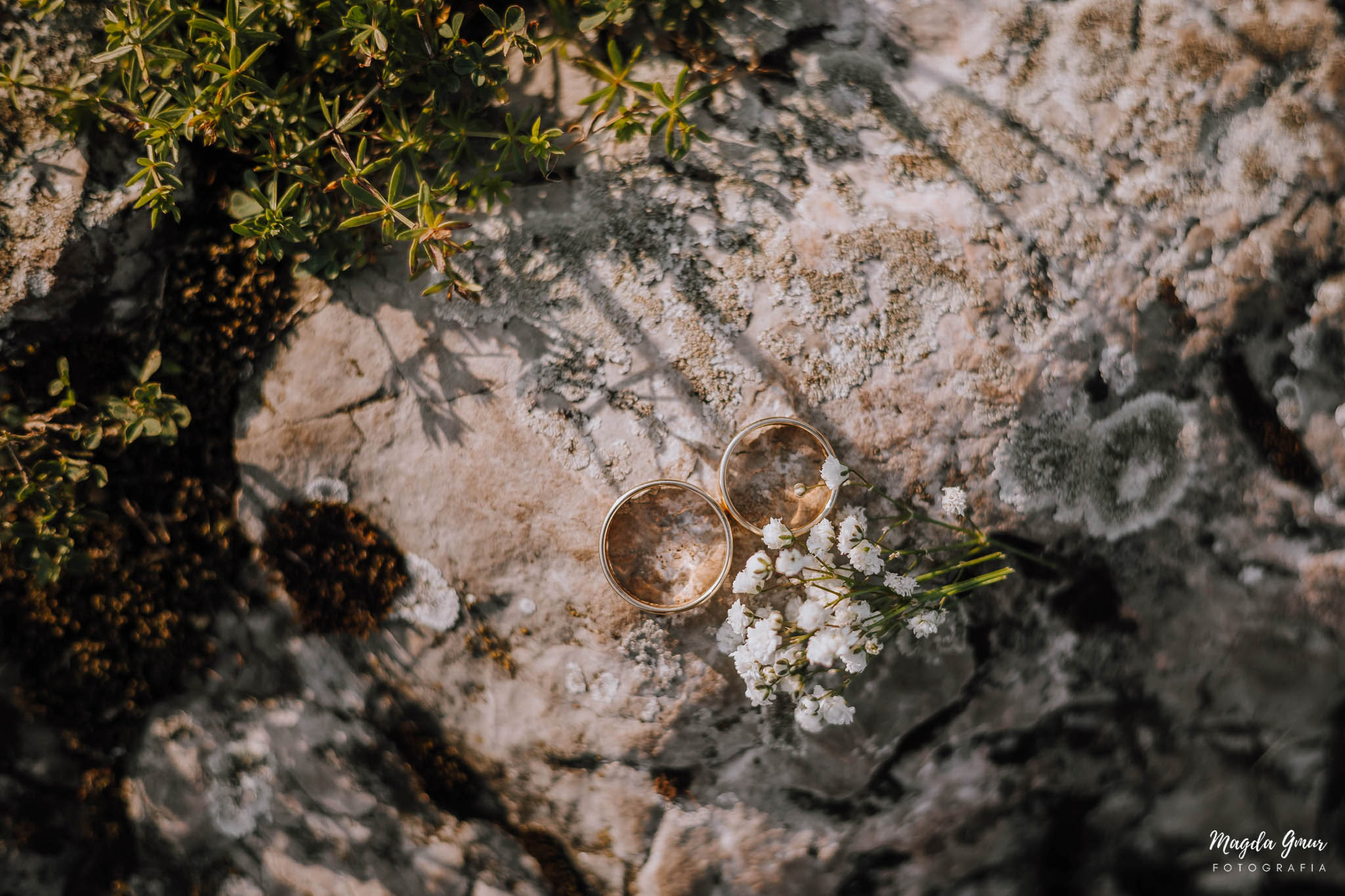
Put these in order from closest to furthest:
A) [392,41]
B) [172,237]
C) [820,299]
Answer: [392,41] → [820,299] → [172,237]

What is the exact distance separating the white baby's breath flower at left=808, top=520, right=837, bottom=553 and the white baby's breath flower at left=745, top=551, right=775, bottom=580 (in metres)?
0.14

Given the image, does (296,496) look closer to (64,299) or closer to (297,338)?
(297,338)

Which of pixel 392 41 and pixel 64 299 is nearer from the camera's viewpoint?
pixel 392 41

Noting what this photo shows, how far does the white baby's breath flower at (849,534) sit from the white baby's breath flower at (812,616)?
19cm

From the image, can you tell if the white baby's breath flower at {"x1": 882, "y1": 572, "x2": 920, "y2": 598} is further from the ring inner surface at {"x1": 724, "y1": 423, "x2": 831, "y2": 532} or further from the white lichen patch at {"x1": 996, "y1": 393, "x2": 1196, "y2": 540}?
the white lichen patch at {"x1": 996, "y1": 393, "x2": 1196, "y2": 540}

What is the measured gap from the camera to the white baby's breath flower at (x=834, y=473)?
7.39 ft

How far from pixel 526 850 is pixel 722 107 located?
9.47 ft

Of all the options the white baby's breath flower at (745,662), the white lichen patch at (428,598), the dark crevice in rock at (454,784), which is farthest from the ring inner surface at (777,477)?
the dark crevice in rock at (454,784)

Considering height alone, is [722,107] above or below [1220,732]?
above

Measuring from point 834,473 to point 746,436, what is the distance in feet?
1.24

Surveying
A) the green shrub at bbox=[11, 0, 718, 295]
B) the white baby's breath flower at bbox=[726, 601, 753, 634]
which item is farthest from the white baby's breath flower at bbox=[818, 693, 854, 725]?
the green shrub at bbox=[11, 0, 718, 295]

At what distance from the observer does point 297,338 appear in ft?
9.09

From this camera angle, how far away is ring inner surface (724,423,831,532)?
2.54 meters

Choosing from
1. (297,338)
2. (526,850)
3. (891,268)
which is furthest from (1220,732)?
(297,338)
